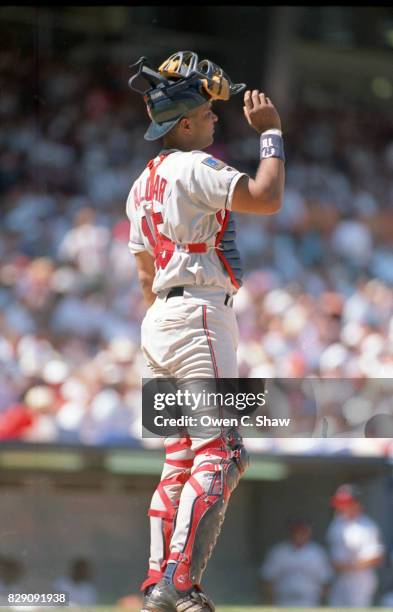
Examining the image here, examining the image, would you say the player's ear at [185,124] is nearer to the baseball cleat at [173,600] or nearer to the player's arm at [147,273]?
the player's arm at [147,273]

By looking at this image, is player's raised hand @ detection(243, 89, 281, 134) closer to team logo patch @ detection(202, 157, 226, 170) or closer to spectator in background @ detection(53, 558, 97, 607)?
team logo patch @ detection(202, 157, 226, 170)

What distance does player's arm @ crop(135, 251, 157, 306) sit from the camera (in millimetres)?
3805

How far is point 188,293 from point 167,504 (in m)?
0.64

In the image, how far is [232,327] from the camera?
3623 millimetres

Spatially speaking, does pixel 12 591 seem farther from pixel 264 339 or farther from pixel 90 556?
pixel 264 339

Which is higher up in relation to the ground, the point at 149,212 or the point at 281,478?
the point at 149,212

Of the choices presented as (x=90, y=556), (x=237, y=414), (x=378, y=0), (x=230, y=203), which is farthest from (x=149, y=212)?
(x=90, y=556)

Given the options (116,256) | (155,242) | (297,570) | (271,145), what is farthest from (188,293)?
(297,570)

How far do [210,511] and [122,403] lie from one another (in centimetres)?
184

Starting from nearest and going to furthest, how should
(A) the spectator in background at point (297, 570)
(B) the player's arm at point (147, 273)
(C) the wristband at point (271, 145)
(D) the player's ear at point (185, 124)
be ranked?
1. (C) the wristband at point (271, 145)
2. (D) the player's ear at point (185, 124)
3. (B) the player's arm at point (147, 273)
4. (A) the spectator in background at point (297, 570)

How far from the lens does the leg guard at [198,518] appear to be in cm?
335

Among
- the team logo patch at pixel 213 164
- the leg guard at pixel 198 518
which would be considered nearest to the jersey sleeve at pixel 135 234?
the team logo patch at pixel 213 164

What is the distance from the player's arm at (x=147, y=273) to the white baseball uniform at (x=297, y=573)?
1824mm

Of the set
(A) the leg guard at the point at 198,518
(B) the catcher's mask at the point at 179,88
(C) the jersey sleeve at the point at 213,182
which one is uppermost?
(B) the catcher's mask at the point at 179,88
